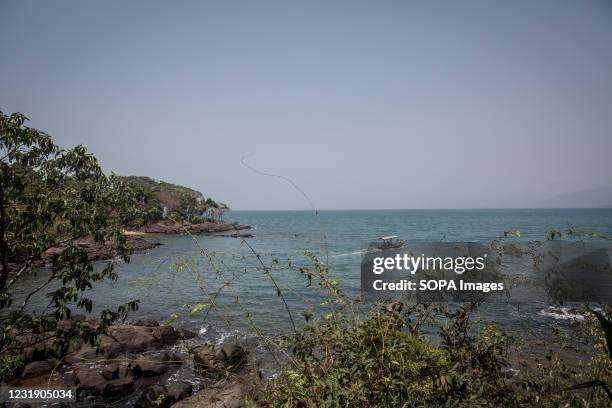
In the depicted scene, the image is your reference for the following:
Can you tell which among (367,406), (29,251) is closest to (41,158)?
(29,251)

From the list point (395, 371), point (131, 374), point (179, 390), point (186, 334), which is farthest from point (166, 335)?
point (395, 371)

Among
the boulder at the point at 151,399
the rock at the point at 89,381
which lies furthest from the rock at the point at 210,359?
the rock at the point at 89,381

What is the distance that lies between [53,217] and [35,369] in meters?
8.70

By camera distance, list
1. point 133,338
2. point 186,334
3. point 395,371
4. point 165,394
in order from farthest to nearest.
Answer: point 186,334, point 133,338, point 165,394, point 395,371

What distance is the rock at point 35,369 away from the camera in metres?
11.2

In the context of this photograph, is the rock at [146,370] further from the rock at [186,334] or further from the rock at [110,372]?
the rock at [186,334]

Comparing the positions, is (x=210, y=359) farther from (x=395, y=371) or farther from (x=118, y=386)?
(x=118, y=386)

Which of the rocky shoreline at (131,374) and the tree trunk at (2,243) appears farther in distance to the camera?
the rocky shoreline at (131,374)

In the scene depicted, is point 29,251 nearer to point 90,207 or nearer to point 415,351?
point 90,207

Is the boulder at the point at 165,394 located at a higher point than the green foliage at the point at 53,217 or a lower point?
lower

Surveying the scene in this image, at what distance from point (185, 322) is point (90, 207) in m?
12.8

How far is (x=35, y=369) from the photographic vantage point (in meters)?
11.4

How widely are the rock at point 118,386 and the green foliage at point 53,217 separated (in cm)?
493

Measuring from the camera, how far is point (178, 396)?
9.73 meters
